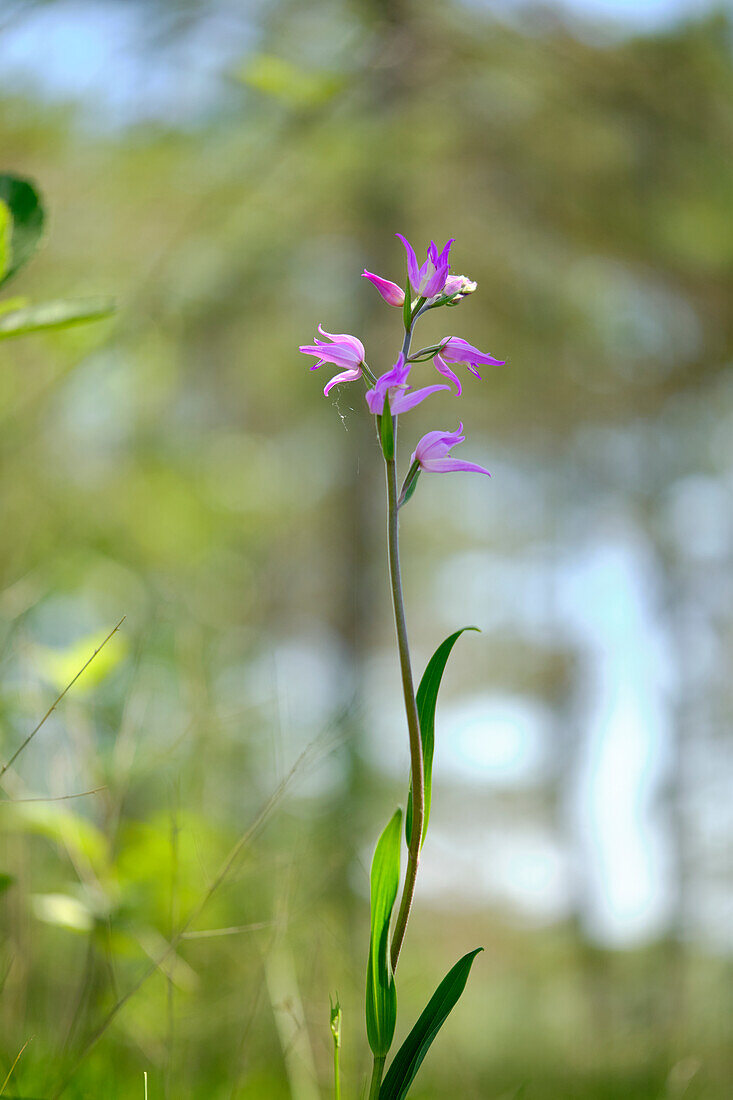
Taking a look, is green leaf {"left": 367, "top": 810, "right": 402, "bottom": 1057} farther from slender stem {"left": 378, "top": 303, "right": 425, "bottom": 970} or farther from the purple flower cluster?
the purple flower cluster

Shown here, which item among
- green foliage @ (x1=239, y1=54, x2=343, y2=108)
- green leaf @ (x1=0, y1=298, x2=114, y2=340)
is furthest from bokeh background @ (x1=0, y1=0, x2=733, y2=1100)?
green leaf @ (x1=0, y1=298, x2=114, y2=340)

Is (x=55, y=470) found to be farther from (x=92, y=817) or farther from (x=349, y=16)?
(x=349, y=16)

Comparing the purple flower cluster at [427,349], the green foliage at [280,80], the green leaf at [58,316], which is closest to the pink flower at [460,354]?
the purple flower cluster at [427,349]

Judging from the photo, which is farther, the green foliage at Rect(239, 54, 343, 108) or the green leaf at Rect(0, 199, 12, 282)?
the green foliage at Rect(239, 54, 343, 108)

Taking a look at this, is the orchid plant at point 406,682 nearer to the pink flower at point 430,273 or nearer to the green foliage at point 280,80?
the pink flower at point 430,273

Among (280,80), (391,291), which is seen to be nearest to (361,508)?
(280,80)

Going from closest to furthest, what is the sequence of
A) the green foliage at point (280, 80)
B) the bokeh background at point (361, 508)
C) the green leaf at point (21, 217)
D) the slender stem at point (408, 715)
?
1. the slender stem at point (408, 715)
2. the green leaf at point (21, 217)
3. the green foliage at point (280, 80)
4. the bokeh background at point (361, 508)

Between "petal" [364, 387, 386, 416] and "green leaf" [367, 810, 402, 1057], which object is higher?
"petal" [364, 387, 386, 416]

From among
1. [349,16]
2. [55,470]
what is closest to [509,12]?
[349,16]
